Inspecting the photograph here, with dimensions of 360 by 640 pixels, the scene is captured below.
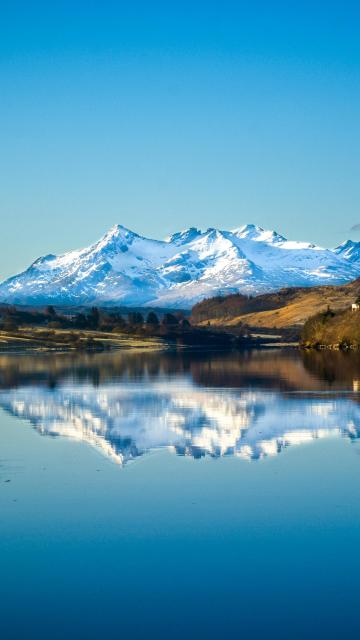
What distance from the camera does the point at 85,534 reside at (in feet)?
84.2

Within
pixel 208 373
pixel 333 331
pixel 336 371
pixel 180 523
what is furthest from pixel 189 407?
pixel 333 331

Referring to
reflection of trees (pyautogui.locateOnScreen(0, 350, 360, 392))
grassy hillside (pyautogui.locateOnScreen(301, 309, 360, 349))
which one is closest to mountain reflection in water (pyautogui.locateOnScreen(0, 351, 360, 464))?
reflection of trees (pyautogui.locateOnScreen(0, 350, 360, 392))

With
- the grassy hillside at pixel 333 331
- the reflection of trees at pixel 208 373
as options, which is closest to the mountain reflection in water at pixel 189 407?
the reflection of trees at pixel 208 373

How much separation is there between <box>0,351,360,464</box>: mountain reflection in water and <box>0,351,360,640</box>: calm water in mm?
279

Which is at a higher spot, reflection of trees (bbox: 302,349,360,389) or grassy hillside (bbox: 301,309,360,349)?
grassy hillside (bbox: 301,309,360,349)

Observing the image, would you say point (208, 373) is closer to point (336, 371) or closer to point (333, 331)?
point (336, 371)

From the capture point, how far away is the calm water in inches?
779

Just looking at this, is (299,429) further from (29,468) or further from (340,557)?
(340,557)

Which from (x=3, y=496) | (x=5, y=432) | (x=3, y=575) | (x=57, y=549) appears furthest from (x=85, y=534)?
(x=5, y=432)

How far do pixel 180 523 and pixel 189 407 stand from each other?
31.8 metres

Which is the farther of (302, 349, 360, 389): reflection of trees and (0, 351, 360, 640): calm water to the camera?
(302, 349, 360, 389): reflection of trees

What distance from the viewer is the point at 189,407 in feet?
193

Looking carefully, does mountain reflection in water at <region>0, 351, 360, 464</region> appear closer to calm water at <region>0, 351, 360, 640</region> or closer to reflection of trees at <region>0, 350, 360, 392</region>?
reflection of trees at <region>0, 350, 360, 392</region>

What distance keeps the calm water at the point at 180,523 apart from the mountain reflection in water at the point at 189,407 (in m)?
0.28
